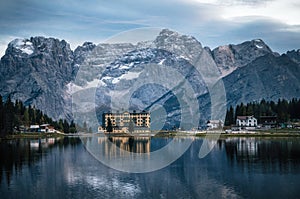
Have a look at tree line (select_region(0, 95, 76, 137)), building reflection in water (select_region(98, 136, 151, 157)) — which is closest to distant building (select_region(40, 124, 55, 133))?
tree line (select_region(0, 95, 76, 137))

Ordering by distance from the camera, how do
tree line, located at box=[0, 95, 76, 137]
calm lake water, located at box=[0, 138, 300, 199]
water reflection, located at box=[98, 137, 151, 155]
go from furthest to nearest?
1. tree line, located at box=[0, 95, 76, 137]
2. water reflection, located at box=[98, 137, 151, 155]
3. calm lake water, located at box=[0, 138, 300, 199]

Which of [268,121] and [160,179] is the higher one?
[268,121]

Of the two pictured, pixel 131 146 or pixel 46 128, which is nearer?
pixel 131 146

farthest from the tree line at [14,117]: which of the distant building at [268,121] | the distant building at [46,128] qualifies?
the distant building at [268,121]

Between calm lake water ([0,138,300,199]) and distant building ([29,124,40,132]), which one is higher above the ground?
distant building ([29,124,40,132])

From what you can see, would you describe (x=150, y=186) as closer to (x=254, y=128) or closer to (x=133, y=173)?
(x=133, y=173)

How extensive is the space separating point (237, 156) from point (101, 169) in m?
26.1

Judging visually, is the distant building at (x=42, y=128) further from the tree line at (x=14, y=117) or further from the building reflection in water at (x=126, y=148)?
the building reflection in water at (x=126, y=148)

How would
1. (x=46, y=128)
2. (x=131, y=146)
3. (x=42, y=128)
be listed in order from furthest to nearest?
(x=46, y=128)
(x=42, y=128)
(x=131, y=146)

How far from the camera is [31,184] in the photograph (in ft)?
160

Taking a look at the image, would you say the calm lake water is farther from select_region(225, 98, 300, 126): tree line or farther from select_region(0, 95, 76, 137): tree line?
select_region(225, 98, 300, 126): tree line

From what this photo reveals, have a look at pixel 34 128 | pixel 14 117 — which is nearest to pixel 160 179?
pixel 14 117

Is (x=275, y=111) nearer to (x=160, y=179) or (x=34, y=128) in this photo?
(x=34, y=128)

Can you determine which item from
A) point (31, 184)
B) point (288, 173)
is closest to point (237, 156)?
point (288, 173)
